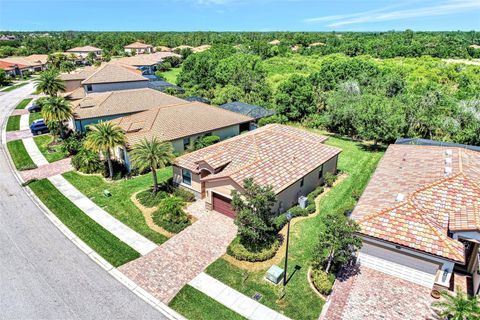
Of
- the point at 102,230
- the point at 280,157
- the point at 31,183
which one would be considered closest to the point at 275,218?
the point at 280,157

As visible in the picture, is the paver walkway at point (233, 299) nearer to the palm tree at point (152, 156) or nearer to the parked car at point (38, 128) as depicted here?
the palm tree at point (152, 156)

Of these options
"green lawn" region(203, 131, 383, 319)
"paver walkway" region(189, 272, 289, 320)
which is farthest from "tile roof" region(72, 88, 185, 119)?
"paver walkway" region(189, 272, 289, 320)

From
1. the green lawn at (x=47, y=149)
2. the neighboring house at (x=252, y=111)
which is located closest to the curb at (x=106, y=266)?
the green lawn at (x=47, y=149)

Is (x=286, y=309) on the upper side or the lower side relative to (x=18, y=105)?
lower

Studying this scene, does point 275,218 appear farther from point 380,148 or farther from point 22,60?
point 22,60

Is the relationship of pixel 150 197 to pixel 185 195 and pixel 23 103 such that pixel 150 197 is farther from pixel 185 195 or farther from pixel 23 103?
pixel 23 103

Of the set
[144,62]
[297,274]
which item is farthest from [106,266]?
[144,62]
